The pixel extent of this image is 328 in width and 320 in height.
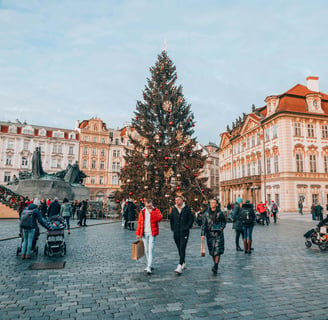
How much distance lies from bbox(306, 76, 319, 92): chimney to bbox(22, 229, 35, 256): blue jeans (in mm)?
47588

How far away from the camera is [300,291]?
5133 millimetres

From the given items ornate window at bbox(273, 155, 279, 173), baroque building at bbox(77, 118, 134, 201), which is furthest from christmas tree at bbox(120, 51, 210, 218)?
baroque building at bbox(77, 118, 134, 201)

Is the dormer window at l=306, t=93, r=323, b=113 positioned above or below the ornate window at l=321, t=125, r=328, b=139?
above

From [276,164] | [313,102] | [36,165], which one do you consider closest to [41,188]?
[36,165]

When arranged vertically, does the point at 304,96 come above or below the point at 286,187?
above

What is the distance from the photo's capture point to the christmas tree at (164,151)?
20125 millimetres

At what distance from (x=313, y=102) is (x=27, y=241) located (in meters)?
41.9

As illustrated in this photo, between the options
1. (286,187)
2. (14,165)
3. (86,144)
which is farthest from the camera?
(86,144)

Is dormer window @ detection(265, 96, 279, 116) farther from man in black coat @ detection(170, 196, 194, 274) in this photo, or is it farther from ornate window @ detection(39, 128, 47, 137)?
ornate window @ detection(39, 128, 47, 137)

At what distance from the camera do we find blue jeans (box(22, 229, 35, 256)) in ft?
25.9

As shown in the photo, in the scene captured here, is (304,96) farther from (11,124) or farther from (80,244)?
(11,124)

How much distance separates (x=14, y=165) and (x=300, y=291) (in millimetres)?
65940

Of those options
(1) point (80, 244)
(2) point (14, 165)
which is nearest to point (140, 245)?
(1) point (80, 244)

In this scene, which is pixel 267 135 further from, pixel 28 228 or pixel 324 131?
pixel 28 228
